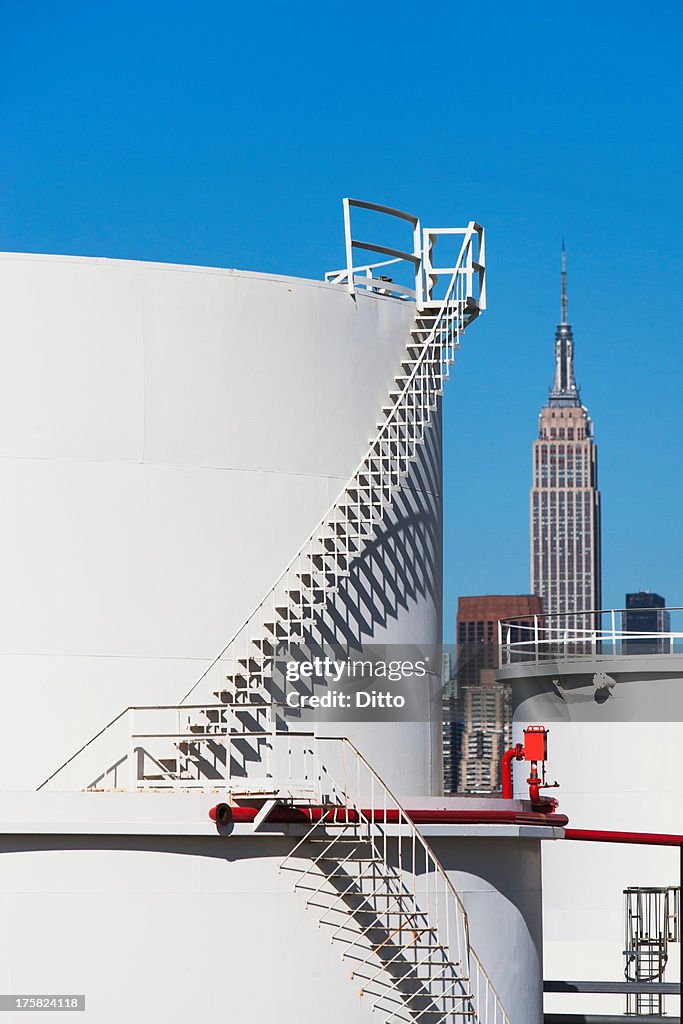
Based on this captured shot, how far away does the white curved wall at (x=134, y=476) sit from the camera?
786 inches

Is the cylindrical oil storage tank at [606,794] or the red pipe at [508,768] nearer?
the red pipe at [508,768]

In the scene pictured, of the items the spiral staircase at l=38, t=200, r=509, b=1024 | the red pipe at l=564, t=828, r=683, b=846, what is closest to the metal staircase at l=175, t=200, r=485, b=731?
the spiral staircase at l=38, t=200, r=509, b=1024

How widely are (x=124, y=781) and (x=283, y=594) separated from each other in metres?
2.97

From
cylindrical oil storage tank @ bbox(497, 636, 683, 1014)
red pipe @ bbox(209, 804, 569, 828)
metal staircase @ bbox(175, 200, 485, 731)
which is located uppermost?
metal staircase @ bbox(175, 200, 485, 731)

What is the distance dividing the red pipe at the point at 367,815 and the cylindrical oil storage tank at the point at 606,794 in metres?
12.1

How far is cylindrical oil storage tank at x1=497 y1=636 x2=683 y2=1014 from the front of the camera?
32.6 meters

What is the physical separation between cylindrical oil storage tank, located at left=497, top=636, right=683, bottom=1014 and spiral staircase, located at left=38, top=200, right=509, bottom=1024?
41.1 ft

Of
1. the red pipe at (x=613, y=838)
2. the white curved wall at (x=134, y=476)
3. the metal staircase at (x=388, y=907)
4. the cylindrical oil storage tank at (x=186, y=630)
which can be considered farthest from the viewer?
the red pipe at (x=613, y=838)

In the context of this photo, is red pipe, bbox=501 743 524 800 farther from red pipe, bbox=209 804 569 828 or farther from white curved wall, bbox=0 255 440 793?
white curved wall, bbox=0 255 440 793

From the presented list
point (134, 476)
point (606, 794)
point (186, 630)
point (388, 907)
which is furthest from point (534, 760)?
point (606, 794)

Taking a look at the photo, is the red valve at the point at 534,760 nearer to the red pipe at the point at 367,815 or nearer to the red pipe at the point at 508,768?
the red pipe at the point at 508,768

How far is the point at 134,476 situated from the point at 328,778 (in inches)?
168

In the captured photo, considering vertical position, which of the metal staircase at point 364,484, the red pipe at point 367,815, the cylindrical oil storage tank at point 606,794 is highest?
the metal staircase at point 364,484

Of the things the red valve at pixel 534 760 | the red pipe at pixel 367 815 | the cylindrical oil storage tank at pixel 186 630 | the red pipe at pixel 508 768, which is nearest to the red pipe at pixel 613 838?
the red valve at pixel 534 760
